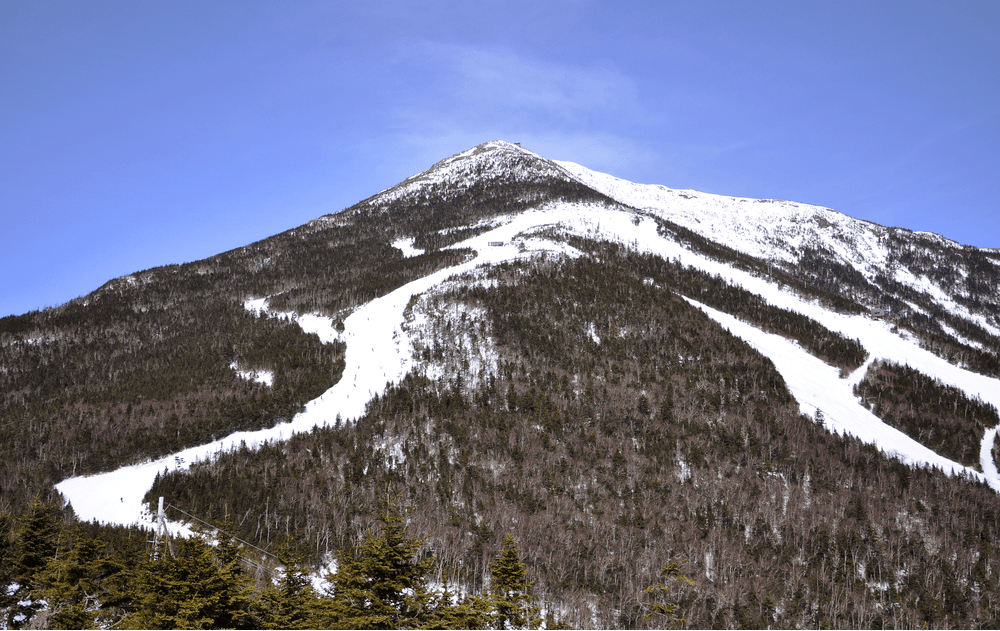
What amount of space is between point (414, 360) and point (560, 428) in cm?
2529

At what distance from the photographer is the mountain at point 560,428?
1918 inches

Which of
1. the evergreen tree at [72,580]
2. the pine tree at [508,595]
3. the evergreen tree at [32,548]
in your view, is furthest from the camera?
the evergreen tree at [32,548]

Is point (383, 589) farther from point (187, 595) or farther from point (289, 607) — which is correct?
point (187, 595)

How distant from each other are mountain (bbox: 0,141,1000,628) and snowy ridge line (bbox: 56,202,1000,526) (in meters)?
0.48

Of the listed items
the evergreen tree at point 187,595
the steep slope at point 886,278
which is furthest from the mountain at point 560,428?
the steep slope at point 886,278

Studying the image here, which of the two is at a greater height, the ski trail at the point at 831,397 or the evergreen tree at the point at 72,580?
the ski trail at the point at 831,397

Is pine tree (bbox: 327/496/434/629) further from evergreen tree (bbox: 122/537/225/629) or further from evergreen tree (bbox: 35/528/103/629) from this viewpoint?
evergreen tree (bbox: 35/528/103/629)

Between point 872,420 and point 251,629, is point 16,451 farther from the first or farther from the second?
point 872,420

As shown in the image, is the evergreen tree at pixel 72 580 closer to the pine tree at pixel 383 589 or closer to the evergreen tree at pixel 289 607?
the evergreen tree at pixel 289 607

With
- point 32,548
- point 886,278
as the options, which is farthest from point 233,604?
point 886,278

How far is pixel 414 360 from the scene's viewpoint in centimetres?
7825

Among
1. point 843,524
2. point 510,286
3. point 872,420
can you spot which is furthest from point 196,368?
point 872,420

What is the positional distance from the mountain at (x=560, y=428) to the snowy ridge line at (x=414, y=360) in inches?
19.0

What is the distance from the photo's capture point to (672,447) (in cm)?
6172
